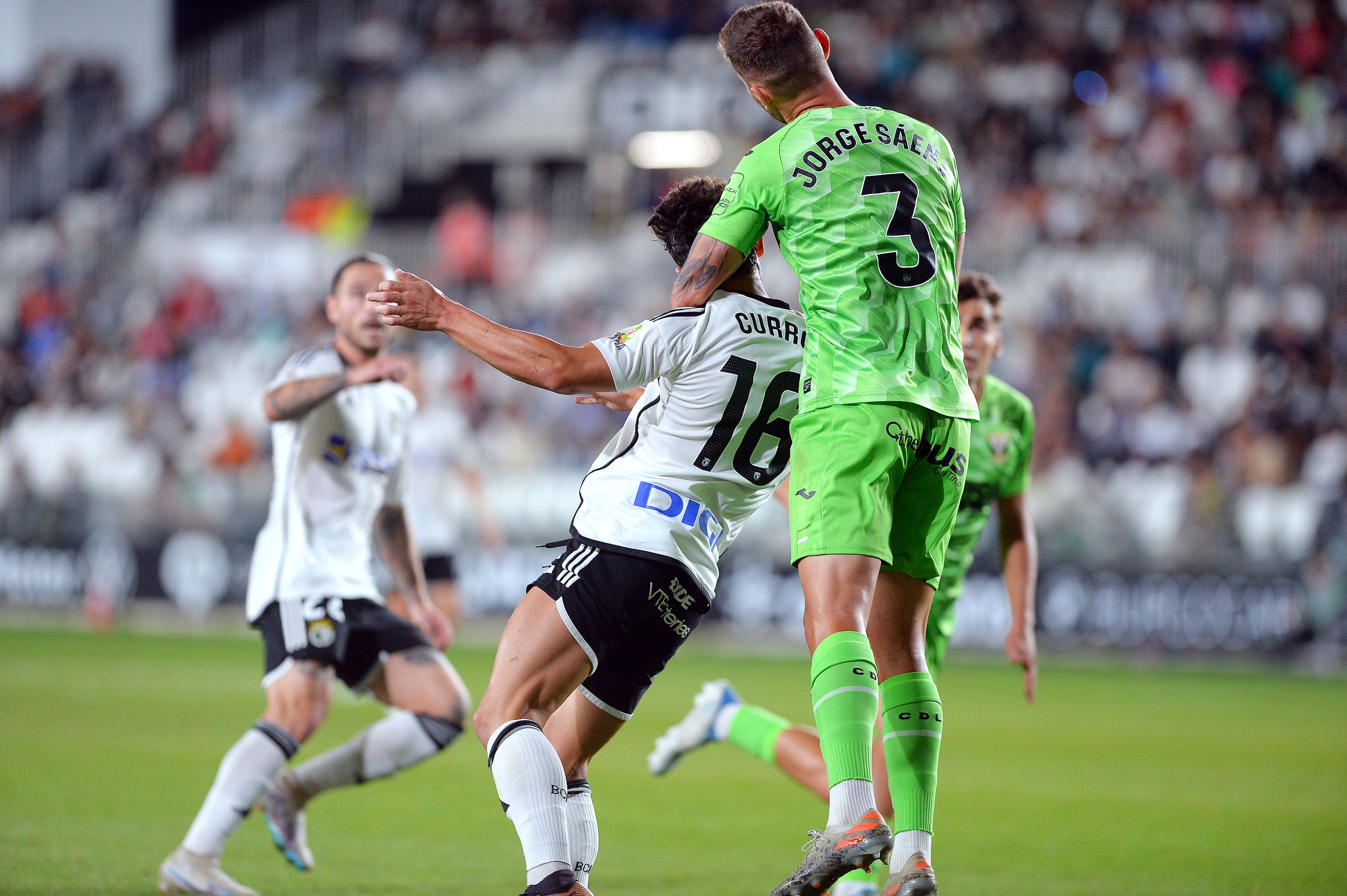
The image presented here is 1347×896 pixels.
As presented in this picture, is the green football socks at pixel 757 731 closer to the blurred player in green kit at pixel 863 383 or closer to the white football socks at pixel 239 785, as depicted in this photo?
the blurred player in green kit at pixel 863 383

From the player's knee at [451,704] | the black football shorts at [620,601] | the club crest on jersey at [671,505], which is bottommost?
the player's knee at [451,704]

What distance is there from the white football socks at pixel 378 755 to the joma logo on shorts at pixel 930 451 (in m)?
2.52

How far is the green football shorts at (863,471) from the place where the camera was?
401cm

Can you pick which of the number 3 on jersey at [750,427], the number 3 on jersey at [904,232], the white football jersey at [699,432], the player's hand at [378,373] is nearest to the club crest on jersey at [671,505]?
the white football jersey at [699,432]

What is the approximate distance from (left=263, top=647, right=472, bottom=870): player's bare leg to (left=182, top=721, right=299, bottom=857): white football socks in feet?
0.84

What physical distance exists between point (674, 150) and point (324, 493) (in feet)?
59.2

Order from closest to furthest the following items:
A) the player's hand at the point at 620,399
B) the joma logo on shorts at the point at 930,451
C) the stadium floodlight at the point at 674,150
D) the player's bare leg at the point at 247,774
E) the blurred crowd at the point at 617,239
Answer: the joma logo on shorts at the point at 930,451
the player's hand at the point at 620,399
the player's bare leg at the point at 247,774
the blurred crowd at the point at 617,239
the stadium floodlight at the point at 674,150

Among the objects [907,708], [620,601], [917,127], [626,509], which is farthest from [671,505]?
[917,127]

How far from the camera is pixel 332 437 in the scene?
239 inches

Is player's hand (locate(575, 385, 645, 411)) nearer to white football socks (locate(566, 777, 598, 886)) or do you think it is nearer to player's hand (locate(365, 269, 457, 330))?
player's hand (locate(365, 269, 457, 330))

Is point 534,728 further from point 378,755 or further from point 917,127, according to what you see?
point 917,127

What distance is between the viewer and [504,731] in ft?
13.8

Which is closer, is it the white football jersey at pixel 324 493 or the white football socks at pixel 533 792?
the white football socks at pixel 533 792

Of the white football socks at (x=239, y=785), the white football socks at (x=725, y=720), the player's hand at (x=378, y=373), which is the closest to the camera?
the player's hand at (x=378, y=373)
